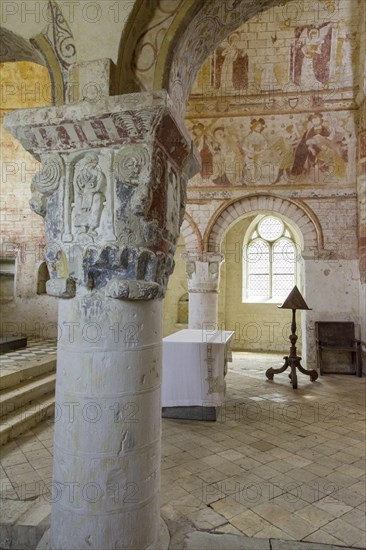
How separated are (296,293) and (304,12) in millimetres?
6259

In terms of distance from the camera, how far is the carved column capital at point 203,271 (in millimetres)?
9273

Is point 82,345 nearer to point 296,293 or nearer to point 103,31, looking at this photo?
point 103,31

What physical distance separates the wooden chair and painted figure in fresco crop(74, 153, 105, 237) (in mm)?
7156

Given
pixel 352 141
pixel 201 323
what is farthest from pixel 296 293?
pixel 352 141

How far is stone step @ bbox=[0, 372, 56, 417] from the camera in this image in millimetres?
4762

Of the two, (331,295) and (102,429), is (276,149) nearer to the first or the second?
(331,295)

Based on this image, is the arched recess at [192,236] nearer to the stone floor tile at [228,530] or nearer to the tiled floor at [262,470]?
the tiled floor at [262,470]

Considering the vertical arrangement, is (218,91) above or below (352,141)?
above

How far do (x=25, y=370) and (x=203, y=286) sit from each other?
4.68 m

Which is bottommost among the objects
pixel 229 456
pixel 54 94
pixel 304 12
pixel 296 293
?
pixel 229 456

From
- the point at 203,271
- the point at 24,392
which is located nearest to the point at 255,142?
the point at 203,271

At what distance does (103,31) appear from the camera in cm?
214

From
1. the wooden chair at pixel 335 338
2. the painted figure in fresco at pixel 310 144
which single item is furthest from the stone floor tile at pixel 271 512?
the painted figure in fresco at pixel 310 144

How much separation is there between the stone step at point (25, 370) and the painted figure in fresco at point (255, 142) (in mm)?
6121
